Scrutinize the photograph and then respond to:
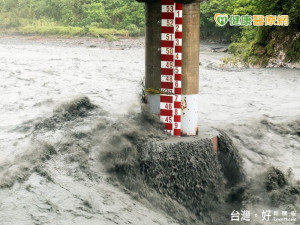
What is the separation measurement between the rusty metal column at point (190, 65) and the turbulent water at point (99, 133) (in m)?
0.49

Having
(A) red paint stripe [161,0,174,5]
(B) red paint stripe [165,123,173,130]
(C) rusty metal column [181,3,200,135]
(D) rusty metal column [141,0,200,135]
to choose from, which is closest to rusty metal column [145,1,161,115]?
(D) rusty metal column [141,0,200,135]

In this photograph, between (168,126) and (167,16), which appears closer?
(167,16)

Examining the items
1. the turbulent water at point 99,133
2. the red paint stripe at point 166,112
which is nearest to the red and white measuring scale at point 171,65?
the red paint stripe at point 166,112

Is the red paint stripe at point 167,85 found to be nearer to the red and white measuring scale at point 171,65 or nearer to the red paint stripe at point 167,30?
the red and white measuring scale at point 171,65

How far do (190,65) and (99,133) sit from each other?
7.16ft

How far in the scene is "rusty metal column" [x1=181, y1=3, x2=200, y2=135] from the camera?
698cm

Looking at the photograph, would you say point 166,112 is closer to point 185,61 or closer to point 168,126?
point 168,126

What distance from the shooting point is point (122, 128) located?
797 centimetres

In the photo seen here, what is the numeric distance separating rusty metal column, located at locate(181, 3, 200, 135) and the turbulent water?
0.49 meters

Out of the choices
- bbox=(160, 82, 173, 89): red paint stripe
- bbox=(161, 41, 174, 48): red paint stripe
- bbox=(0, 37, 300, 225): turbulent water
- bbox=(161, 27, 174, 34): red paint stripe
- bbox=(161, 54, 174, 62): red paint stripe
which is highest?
bbox=(161, 27, 174, 34): red paint stripe

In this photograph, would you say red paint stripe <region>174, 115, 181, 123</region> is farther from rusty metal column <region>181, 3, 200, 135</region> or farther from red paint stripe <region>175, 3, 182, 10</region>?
red paint stripe <region>175, 3, 182, 10</region>

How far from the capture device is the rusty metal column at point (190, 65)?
698 centimetres

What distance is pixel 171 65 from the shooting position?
23.2 ft

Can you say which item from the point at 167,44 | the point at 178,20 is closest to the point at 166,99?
the point at 167,44
